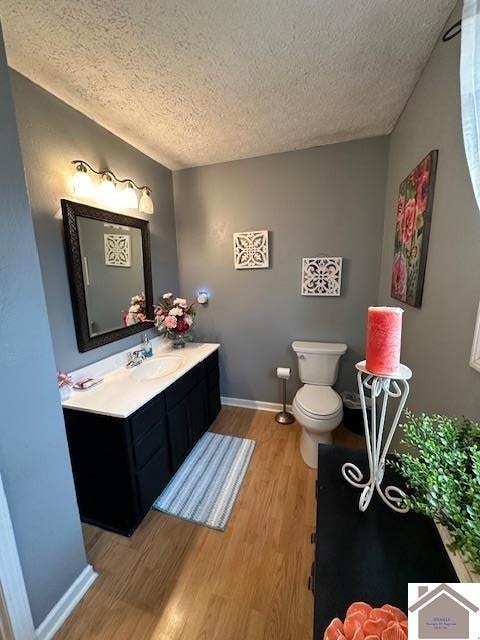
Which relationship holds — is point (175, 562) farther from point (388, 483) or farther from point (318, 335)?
point (318, 335)

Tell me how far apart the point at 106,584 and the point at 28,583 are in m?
0.39

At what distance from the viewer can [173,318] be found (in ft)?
7.16

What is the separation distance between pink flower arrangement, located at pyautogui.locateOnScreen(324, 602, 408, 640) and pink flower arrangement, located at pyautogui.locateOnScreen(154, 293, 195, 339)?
1.93m

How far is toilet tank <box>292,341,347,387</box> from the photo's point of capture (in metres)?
2.21

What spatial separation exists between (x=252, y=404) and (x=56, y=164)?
97.5 inches

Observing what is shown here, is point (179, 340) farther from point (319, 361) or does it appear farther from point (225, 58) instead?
point (225, 58)

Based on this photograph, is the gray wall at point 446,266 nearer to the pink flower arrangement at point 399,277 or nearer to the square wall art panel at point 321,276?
the pink flower arrangement at point 399,277

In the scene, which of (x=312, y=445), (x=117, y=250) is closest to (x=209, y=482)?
(x=312, y=445)

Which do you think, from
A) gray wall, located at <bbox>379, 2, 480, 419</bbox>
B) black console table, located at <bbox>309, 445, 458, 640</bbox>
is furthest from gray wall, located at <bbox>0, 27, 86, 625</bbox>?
gray wall, located at <bbox>379, 2, 480, 419</bbox>

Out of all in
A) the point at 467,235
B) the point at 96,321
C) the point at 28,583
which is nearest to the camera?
the point at 467,235

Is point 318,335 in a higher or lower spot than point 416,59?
lower

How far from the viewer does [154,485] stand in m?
1.57

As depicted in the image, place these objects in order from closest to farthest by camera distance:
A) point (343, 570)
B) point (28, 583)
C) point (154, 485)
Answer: point (343, 570) < point (28, 583) < point (154, 485)

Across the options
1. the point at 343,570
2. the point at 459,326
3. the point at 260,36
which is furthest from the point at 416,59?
the point at 343,570
